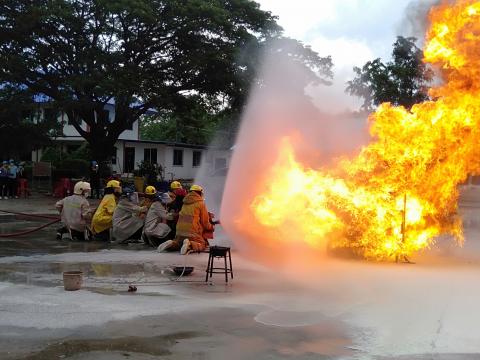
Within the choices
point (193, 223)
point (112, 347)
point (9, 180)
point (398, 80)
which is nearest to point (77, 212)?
point (193, 223)

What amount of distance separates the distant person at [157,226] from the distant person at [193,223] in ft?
5.76

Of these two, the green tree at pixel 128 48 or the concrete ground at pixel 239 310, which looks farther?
the green tree at pixel 128 48

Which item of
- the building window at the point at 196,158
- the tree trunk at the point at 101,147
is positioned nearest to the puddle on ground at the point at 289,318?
the tree trunk at the point at 101,147

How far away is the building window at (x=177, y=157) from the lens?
46.4 m

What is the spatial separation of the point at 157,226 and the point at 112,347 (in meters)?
7.16

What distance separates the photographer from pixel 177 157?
154 ft

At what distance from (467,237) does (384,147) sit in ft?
20.1

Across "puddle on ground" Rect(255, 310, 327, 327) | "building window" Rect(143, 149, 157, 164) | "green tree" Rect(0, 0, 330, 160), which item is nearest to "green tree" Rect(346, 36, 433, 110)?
"green tree" Rect(0, 0, 330, 160)

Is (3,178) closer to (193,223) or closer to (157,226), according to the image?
(157,226)

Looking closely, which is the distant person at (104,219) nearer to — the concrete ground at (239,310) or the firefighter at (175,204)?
the firefighter at (175,204)

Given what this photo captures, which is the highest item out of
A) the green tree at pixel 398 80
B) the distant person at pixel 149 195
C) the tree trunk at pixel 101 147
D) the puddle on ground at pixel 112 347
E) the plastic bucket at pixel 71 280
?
the green tree at pixel 398 80

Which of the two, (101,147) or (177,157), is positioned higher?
(177,157)

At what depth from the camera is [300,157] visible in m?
10.9

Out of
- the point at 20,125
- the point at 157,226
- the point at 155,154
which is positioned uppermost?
the point at 20,125
